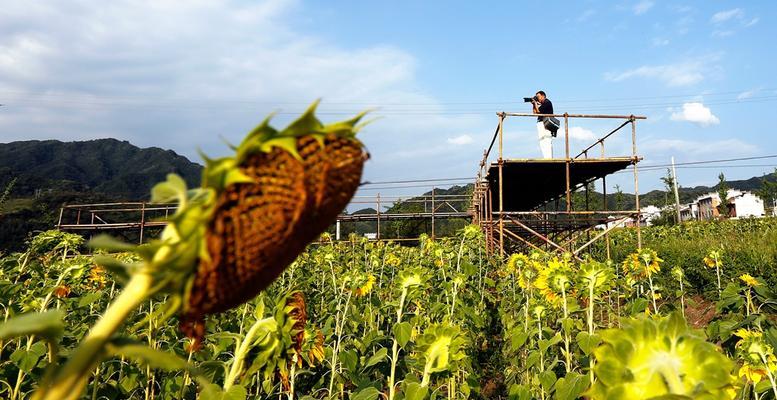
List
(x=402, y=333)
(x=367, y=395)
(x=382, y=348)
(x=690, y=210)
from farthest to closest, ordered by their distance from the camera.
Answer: (x=690, y=210) → (x=382, y=348) → (x=402, y=333) → (x=367, y=395)

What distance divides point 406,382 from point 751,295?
3036 mm

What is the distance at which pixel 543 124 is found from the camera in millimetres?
12180

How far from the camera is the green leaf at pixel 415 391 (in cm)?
219

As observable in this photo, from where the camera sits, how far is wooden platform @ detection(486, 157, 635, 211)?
11.8 metres

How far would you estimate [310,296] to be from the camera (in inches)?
208

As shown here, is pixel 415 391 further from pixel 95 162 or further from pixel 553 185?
pixel 95 162

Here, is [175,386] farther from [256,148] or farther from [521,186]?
[521,186]

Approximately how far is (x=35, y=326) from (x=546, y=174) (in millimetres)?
14280

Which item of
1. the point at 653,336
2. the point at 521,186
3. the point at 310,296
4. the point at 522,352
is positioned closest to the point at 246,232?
the point at 653,336

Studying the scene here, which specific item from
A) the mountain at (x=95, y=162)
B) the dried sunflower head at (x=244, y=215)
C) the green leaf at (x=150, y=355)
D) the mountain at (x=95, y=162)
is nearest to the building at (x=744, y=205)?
the dried sunflower head at (x=244, y=215)

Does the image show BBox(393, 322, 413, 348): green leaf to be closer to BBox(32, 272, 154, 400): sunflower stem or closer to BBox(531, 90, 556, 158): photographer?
BBox(32, 272, 154, 400): sunflower stem

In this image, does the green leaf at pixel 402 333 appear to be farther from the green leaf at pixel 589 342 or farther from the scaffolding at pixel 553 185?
the scaffolding at pixel 553 185

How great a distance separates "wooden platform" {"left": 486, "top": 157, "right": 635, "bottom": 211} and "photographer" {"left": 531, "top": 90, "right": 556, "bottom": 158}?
0.37m

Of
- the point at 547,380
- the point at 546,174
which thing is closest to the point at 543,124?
the point at 546,174
